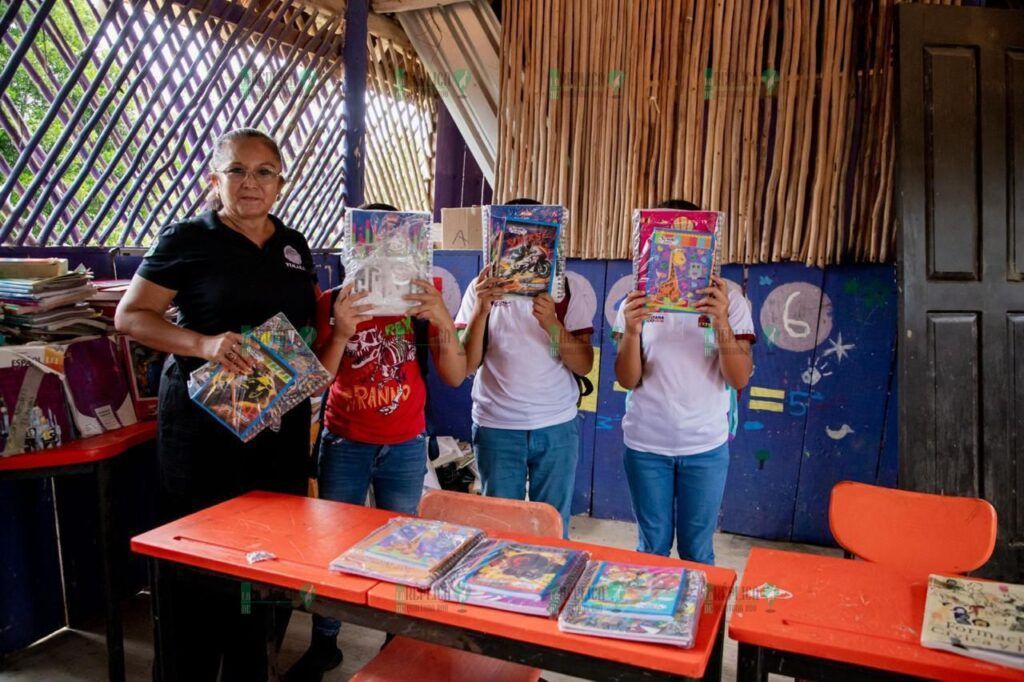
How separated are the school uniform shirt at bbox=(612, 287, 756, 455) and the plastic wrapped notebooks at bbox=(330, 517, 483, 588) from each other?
900 millimetres

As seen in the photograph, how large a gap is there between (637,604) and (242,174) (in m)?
1.72

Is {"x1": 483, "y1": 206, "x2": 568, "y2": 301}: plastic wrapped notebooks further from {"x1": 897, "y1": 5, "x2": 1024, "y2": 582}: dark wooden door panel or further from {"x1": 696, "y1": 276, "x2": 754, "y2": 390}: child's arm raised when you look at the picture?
{"x1": 897, "y1": 5, "x2": 1024, "y2": 582}: dark wooden door panel

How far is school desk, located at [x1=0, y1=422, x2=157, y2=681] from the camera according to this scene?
96.6 inches

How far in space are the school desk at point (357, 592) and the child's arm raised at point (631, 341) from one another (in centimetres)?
77

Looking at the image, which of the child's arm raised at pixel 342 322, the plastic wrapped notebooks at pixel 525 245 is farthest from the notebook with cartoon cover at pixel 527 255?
the child's arm raised at pixel 342 322

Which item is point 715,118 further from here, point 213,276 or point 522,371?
point 213,276

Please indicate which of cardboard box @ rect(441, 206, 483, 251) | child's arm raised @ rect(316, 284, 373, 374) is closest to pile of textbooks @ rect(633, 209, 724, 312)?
child's arm raised @ rect(316, 284, 373, 374)

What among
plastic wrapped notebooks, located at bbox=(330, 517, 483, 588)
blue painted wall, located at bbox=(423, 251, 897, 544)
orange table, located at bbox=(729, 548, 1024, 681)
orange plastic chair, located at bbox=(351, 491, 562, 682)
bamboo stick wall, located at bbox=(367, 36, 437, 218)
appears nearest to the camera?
orange table, located at bbox=(729, 548, 1024, 681)

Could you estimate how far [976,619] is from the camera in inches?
56.9

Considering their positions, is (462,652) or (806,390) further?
(806,390)

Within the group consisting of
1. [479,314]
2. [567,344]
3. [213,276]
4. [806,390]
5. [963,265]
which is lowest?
[806,390]

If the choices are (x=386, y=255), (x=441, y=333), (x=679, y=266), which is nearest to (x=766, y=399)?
(x=679, y=266)

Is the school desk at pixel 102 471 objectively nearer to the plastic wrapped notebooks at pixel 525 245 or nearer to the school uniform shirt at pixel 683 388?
the plastic wrapped notebooks at pixel 525 245

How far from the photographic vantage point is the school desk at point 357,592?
4.48 ft
